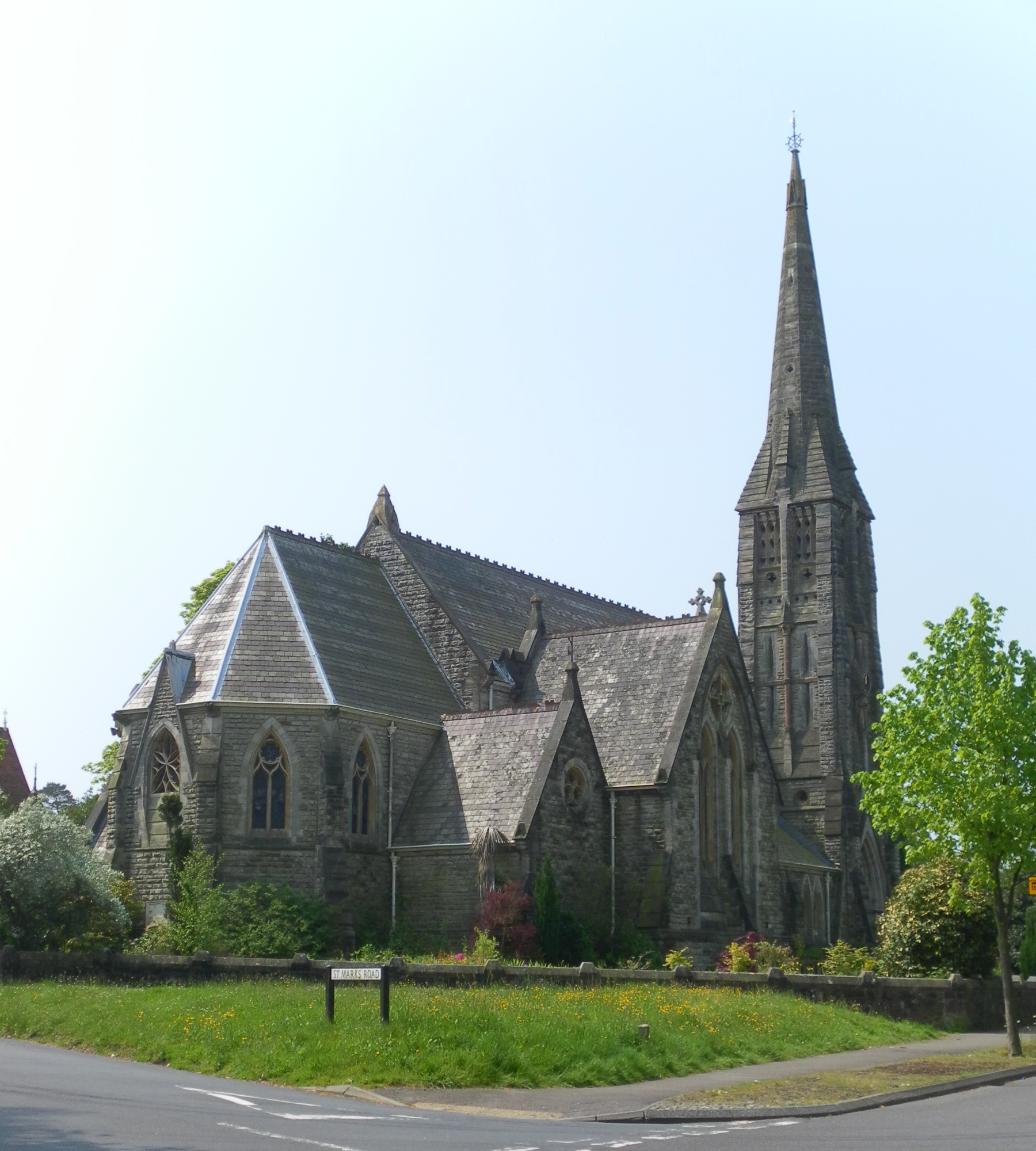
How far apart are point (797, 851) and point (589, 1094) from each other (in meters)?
35.7

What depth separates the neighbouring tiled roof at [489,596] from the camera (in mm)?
43812

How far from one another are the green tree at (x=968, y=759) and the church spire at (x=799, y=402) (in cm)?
3731

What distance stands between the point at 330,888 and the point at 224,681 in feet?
17.8

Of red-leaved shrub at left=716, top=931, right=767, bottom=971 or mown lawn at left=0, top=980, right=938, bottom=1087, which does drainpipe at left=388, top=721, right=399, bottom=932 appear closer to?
red-leaved shrub at left=716, top=931, right=767, bottom=971

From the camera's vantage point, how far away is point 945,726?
26078 mm

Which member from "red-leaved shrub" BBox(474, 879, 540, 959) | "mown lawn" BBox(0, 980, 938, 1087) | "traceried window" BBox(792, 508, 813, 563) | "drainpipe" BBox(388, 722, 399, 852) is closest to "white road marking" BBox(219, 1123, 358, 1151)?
"mown lawn" BBox(0, 980, 938, 1087)

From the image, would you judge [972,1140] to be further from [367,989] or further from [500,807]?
[500,807]

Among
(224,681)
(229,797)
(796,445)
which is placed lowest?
(229,797)

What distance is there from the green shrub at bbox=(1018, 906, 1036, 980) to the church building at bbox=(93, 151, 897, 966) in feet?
25.5

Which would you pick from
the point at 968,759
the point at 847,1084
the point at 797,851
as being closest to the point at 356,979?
the point at 847,1084

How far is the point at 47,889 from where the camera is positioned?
105 ft

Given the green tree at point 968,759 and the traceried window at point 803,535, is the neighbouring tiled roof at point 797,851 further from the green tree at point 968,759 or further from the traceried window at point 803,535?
the green tree at point 968,759

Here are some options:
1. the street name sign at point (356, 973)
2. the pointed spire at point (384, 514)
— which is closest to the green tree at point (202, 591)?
the pointed spire at point (384, 514)

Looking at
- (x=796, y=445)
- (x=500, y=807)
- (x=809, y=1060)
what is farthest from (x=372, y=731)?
(x=796, y=445)
